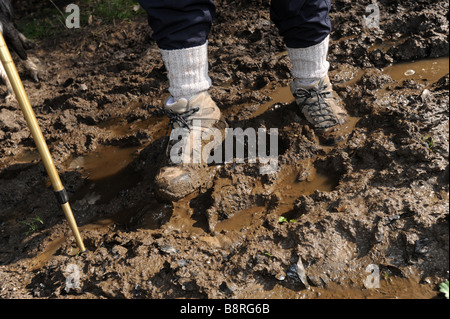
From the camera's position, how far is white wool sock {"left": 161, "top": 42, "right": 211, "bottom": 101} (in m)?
2.21

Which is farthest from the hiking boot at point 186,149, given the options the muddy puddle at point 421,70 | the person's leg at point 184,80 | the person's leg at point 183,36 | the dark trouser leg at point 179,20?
the muddy puddle at point 421,70

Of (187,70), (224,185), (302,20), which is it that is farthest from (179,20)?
(224,185)

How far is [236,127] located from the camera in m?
2.86

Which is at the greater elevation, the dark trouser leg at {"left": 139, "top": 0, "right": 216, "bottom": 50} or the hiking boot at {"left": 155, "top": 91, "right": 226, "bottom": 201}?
the dark trouser leg at {"left": 139, "top": 0, "right": 216, "bottom": 50}

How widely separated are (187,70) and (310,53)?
32.6 inches

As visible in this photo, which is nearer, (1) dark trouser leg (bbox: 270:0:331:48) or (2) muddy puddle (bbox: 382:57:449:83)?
(1) dark trouser leg (bbox: 270:0:331:48)

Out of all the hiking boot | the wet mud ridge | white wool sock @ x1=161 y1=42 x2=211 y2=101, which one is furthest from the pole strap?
white wool sock @ x1=161 y1=42 x2=211 y2=101

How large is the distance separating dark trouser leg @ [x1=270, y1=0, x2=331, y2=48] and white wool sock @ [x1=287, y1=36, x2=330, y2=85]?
0.13 feet

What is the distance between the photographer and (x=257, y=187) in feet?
7.82

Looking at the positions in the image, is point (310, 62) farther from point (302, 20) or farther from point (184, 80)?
A: point (184, 80)

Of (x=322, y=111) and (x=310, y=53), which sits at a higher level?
(x=310, y=53)

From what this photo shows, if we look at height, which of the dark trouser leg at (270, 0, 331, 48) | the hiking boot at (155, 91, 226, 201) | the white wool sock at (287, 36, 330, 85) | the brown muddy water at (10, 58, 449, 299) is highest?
the dark trouser leg at (270, 0, 331, 48)

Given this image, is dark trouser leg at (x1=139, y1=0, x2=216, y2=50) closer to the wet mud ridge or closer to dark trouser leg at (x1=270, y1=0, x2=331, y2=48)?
dark trouser leg at (x1=270, y1=0, x2=331, y2=48)

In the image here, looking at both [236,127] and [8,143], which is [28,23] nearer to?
[8,143]
